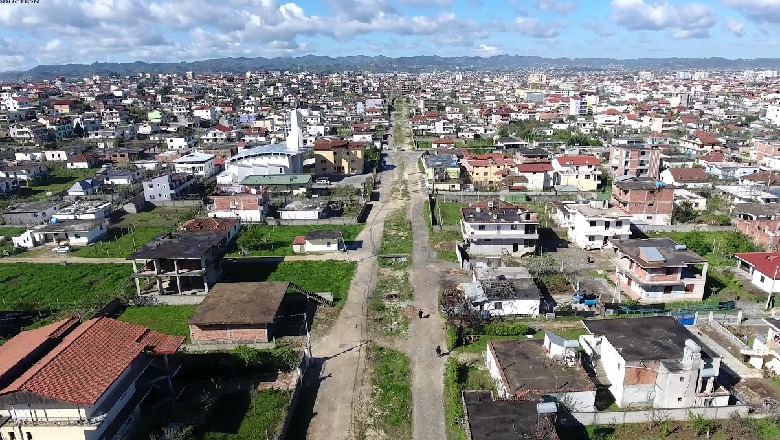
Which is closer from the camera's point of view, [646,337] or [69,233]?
[646,337]

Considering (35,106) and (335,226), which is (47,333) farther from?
(35,106)

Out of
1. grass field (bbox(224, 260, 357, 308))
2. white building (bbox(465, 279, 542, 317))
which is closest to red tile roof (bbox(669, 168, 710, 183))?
white building (bbox(465, 279, 542, 317))

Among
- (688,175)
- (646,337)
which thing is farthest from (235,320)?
(688,175)

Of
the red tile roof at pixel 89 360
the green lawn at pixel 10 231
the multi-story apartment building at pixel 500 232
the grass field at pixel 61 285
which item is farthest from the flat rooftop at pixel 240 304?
the green lawn at pixel 10 231

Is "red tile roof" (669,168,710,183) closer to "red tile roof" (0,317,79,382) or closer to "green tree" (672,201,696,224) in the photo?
"green tree" (672,201,696,224)

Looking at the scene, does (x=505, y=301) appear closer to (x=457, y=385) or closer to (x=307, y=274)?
(x=457, y=385)

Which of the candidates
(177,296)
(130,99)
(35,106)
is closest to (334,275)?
(177,296)
